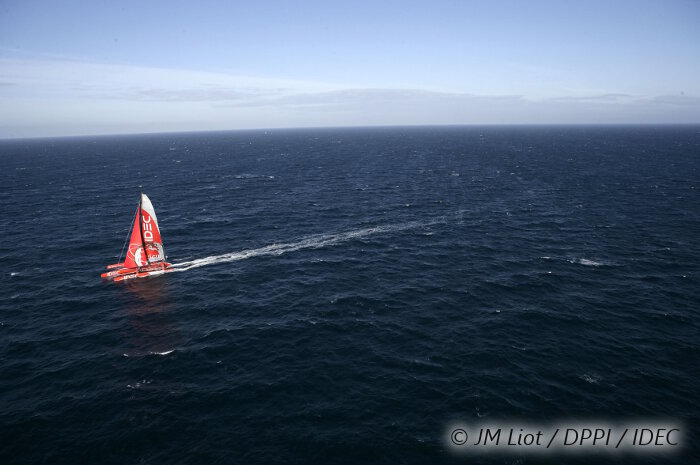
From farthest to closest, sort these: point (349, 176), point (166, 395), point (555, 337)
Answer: point (349, 176) < point (555, 337) < point (166, 395)

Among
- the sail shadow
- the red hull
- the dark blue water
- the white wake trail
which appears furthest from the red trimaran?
the white wake trail

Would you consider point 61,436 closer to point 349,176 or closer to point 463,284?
point 463,284

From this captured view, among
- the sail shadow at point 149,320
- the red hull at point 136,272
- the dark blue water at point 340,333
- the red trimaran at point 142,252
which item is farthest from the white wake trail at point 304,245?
the sail shadow at point 149,320

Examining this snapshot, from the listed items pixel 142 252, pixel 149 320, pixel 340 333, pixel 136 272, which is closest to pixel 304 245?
pixel 142 252

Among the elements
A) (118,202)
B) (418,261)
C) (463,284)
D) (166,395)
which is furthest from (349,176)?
(166,395)

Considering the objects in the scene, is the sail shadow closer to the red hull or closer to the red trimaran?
the red hull

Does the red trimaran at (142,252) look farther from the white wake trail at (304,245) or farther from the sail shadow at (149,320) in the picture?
the white wake trail at (304,245)

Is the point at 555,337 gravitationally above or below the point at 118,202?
below
